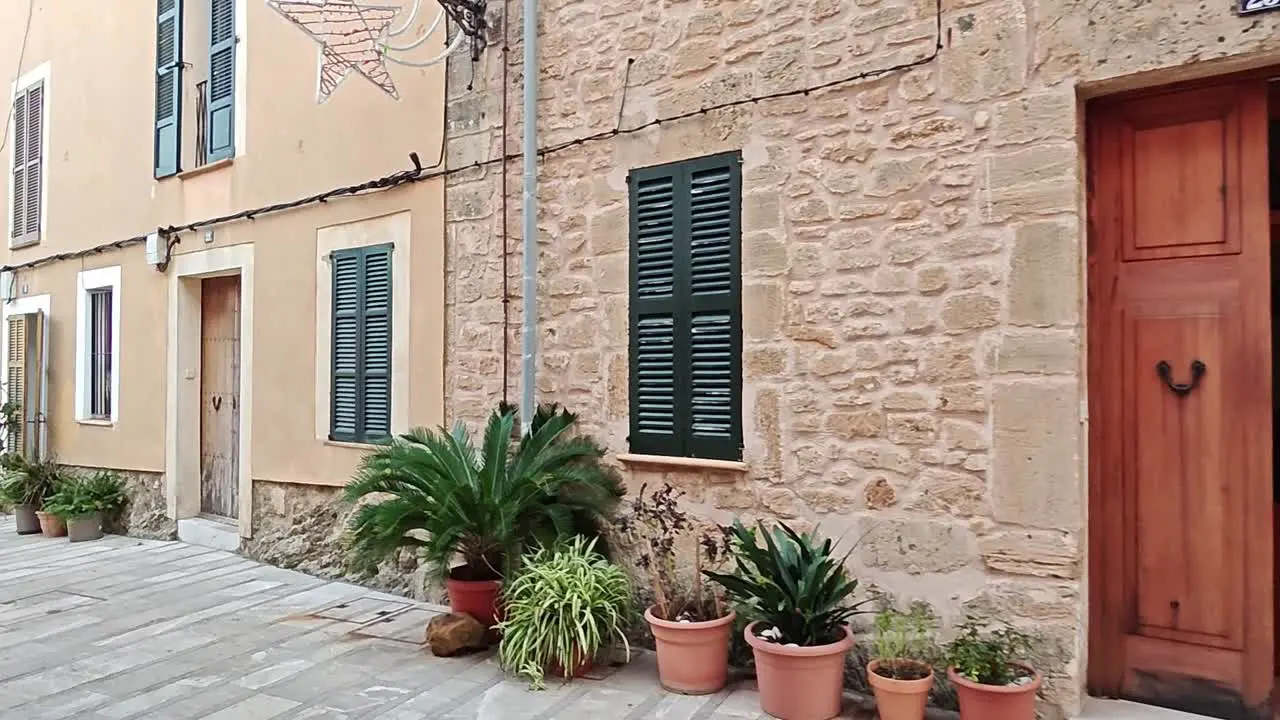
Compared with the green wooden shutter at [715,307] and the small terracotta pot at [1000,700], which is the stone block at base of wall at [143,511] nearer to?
the green wooden shutter at [715,307]

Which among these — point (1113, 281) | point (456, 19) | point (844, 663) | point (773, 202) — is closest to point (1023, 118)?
point (1113, 281)

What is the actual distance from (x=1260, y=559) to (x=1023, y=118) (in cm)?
186

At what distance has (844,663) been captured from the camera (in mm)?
3693

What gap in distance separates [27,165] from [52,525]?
3902mm

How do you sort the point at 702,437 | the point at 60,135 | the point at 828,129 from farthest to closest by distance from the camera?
the point at 60,135 < the point at 702,437 < the point at 828,129

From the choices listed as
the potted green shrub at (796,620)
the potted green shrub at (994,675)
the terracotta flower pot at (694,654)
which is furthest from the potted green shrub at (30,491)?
the potted green shrub at (994,675)

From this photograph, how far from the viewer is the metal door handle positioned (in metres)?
3.38

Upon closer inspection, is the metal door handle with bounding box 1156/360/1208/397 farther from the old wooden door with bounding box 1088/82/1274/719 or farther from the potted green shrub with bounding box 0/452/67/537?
the potted green shrub with bounding box 0/452/67/537

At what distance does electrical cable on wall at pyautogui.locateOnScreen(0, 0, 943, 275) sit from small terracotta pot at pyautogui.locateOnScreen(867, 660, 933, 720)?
2.50 meters

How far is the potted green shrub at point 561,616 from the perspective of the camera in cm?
398

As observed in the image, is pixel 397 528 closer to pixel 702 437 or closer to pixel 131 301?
pixel 702 437

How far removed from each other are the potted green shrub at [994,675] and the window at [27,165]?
9.71 m

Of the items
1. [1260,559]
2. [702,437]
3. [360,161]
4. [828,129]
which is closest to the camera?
[1260,559]

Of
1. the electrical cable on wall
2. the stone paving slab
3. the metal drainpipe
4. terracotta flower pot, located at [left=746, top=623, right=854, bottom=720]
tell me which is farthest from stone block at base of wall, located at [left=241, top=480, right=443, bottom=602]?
terracotta flower pot, located at [left=746, top=623, right=854, bottom=720]
